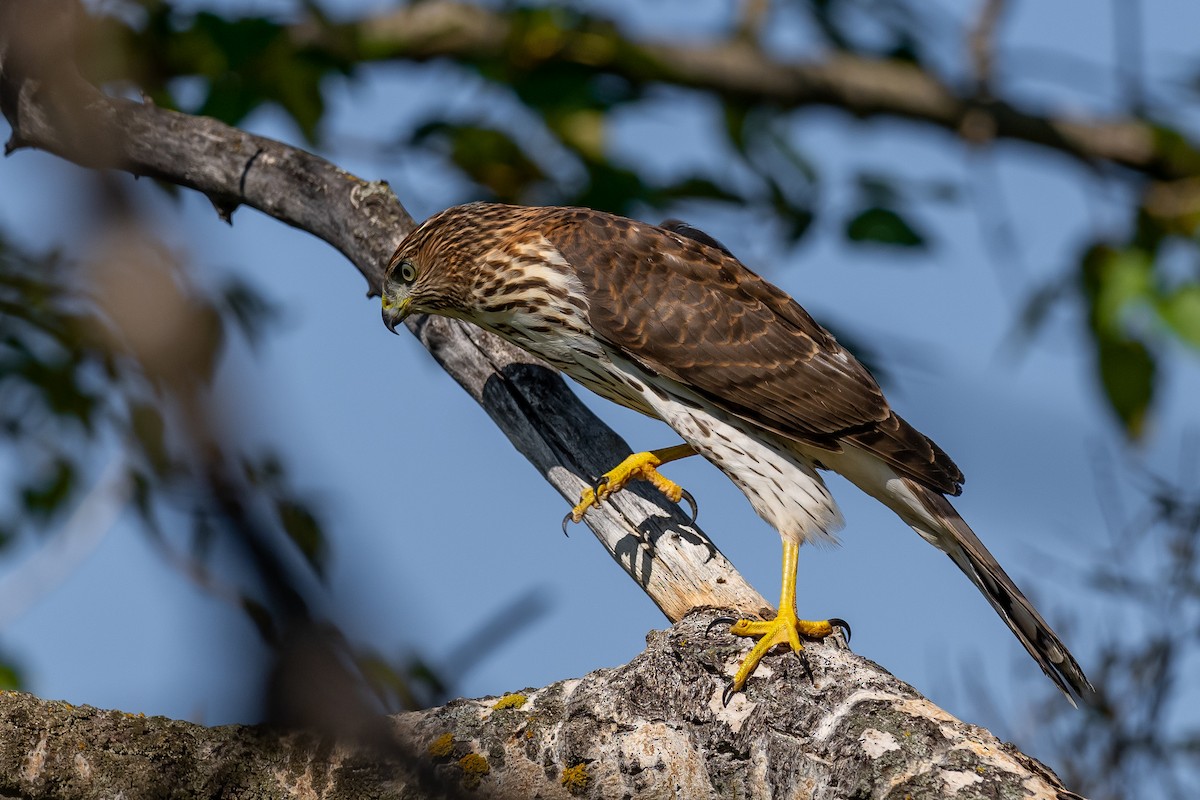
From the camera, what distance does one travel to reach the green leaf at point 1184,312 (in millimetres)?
3545

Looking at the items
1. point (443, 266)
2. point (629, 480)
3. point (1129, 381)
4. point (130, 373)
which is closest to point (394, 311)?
point (443, 266)

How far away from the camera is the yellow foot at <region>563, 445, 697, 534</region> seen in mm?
4430

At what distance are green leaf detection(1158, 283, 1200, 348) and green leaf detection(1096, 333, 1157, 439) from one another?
131mm

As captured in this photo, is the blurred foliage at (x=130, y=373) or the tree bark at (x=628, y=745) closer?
the blurred foliage at (x=130, y=373)

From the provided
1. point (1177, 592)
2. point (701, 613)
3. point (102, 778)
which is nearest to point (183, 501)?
point (102, 778)

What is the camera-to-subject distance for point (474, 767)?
10.3 ft

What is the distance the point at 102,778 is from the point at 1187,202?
3.78m

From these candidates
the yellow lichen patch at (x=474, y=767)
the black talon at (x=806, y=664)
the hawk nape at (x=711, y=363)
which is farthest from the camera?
the hawk nape at (x=711, y=363)

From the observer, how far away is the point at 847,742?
2.89 meters

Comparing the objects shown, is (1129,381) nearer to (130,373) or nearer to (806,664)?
(806,664)

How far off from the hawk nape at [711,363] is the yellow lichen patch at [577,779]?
1.34 m

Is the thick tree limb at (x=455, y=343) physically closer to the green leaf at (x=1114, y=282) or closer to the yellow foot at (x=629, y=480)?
the yellow foot at (x=629, y=480)

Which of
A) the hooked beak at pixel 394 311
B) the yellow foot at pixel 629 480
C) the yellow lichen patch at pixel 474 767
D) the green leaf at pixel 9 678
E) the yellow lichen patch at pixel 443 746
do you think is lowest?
the yellow lichen patch at pixel 474 767

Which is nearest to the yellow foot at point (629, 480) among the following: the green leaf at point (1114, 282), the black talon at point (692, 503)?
the black talon at point (692, 503)
